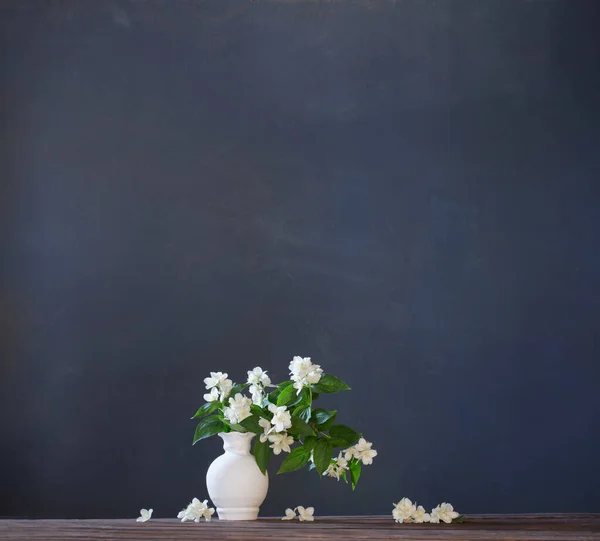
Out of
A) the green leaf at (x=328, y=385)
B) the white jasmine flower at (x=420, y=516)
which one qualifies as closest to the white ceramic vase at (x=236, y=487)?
the green leaf at (x=328, y=385)

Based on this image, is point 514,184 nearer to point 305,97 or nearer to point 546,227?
point 546,227

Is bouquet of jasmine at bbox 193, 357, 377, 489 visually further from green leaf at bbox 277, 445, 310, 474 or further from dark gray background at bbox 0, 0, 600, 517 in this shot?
dark gray background at bbox 0, 0, 600, 517

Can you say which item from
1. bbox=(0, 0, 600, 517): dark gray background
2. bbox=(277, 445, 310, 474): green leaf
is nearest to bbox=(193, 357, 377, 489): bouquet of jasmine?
bbox=(277, 445, 310, 474): green leaf

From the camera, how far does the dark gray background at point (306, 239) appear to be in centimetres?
314

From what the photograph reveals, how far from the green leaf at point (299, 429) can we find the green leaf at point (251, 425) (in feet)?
0.22

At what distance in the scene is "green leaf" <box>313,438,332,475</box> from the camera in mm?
A: 1775

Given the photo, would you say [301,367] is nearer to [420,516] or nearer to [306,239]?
[420,516]

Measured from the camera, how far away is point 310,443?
1822 millimetres

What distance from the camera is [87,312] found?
10.5 ft

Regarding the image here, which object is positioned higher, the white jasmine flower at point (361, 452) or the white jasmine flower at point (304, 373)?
the white jasmine flower at point (304, 373)

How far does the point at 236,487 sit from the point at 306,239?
1.62m

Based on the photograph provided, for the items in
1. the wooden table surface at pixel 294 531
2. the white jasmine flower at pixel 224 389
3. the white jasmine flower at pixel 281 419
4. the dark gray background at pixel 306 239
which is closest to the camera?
the wooden table surface at pixel 294 531

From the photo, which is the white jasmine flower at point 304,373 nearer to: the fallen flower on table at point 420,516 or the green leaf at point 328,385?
the green leaf at point 328,385

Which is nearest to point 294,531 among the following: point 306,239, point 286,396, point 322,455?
point 322,455
